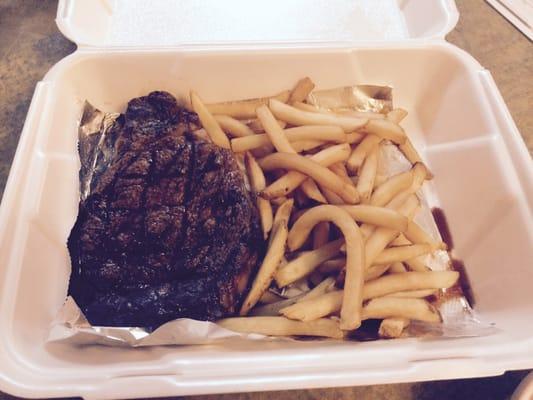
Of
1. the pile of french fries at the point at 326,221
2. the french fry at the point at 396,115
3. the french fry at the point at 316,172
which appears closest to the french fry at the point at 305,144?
the pile of french fries at the point at 326,221

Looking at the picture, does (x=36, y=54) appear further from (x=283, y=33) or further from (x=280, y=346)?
(x=280, y=346)

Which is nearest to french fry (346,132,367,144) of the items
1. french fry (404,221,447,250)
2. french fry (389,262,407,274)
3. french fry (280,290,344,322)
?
french fry (404,221,447,250)

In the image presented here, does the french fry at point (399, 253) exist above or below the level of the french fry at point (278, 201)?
below

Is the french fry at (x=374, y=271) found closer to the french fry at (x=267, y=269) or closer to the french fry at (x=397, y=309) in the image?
the french fry at (x=397, y=309)

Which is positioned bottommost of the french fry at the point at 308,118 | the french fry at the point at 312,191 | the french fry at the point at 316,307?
the french fry at the point at 316,307

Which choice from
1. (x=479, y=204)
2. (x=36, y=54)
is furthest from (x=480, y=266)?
(x=36, y=54)
